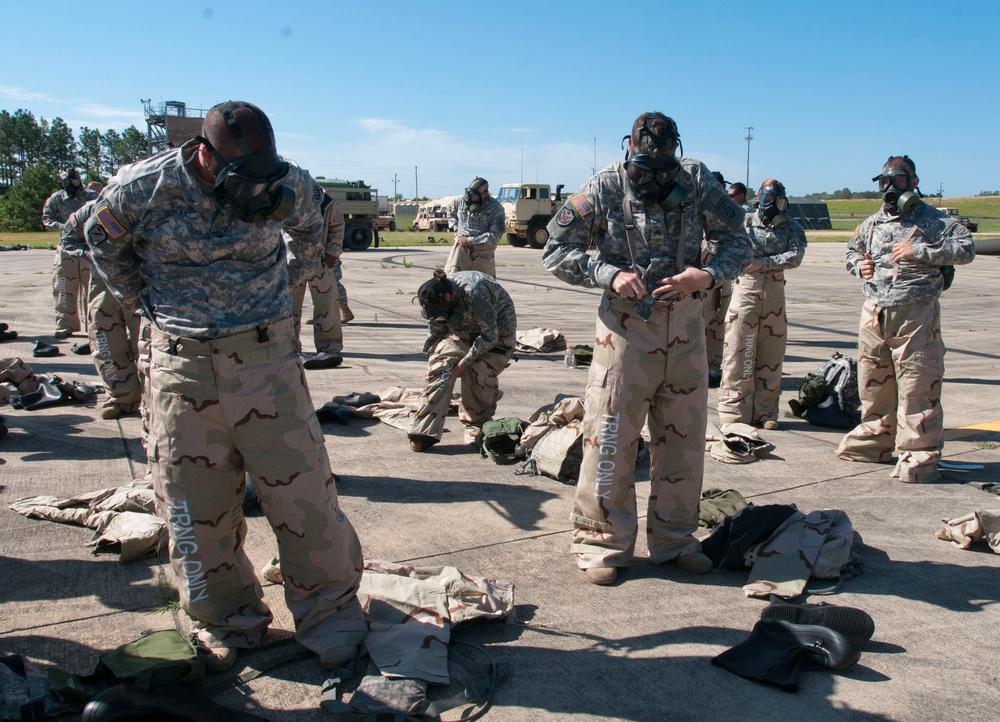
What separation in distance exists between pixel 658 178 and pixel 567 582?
2.11 m

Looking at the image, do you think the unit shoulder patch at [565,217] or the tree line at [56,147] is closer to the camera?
the unit shoulder patch at [565,217]

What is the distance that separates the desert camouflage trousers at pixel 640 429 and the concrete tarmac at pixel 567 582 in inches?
8.4

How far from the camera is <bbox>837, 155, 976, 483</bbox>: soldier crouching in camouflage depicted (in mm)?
5984

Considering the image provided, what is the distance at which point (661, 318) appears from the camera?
4137mm

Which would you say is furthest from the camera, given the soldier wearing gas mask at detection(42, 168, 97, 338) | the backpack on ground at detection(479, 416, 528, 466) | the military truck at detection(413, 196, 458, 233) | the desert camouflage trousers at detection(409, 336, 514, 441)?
the military truck at detection(413, 196, 458, 233)

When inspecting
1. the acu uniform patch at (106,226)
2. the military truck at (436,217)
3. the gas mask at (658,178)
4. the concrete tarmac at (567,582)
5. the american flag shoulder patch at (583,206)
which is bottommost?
the concrete tarmac at (567,582)

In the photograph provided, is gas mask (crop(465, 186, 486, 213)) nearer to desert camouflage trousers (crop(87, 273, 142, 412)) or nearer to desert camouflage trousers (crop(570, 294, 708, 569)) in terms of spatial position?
desert camouflage trousers (crop(87, 273, 142, 412))

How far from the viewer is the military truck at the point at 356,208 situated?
3150 centimetres

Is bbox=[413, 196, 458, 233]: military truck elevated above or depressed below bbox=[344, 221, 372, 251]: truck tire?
above

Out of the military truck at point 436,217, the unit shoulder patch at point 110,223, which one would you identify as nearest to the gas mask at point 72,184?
the unit shoulder patch at point 110,223

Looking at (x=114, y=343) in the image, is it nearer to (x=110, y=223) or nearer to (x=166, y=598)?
(x=166, y=598)

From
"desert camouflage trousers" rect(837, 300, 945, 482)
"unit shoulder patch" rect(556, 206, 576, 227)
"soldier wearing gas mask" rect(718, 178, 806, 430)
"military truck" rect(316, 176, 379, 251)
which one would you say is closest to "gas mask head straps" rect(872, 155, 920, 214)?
"desert camouflage trousers" rect(837, 300, 945, 482)

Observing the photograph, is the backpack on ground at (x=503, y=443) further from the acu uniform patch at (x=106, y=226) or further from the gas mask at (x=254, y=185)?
the acu uniform patch at (x=106, y=226)

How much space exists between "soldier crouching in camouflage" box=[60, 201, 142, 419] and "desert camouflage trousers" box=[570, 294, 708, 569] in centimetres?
443
